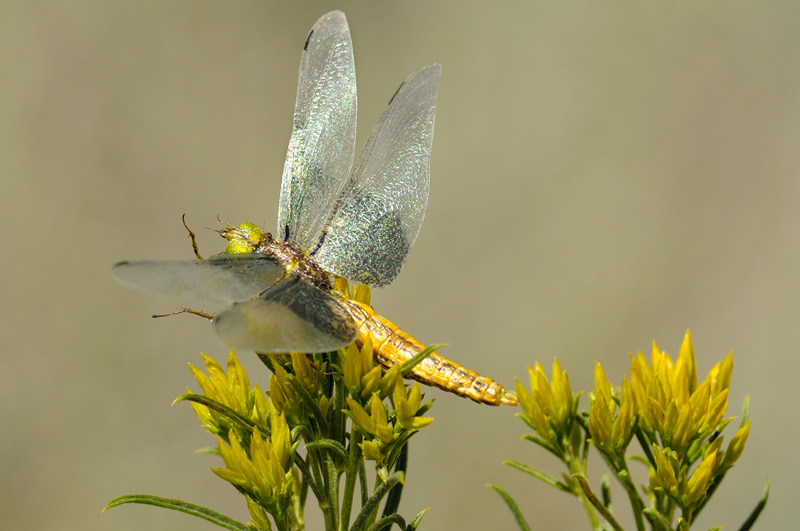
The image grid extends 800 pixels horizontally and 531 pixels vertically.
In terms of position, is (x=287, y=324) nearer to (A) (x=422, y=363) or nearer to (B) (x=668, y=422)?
(A) (x=422, y=363)

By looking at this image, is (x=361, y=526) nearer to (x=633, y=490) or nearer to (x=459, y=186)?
(x=633, y=490)

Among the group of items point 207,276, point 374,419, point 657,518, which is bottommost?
point 657,518

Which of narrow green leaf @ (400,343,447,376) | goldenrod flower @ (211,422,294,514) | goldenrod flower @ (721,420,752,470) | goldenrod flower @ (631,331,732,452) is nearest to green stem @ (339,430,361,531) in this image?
goldenrod flower @ (211,422,294,514)

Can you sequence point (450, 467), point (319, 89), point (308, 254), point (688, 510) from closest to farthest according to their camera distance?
point (688, 510), point (308, 254), point (319, 89), point (450, 467)

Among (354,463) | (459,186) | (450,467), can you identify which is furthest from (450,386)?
(459,186)

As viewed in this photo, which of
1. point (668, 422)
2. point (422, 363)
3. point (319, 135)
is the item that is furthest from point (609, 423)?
point (319, 135)

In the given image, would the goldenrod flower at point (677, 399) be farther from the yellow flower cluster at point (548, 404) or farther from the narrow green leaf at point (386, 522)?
the narrow green leaf at point (386, 522)
